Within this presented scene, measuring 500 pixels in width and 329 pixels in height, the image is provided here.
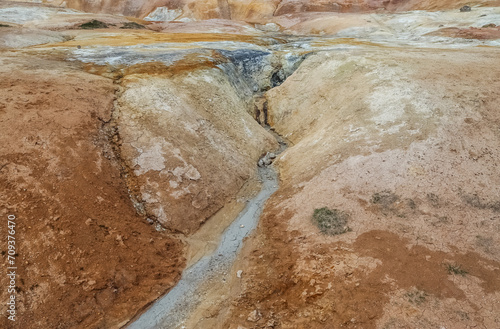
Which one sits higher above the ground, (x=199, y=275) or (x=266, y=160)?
(x=266, y=160)

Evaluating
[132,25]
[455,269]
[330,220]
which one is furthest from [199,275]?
[132,25]

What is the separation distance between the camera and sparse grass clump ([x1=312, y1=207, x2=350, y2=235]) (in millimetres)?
9422

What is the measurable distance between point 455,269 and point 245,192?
7.56m

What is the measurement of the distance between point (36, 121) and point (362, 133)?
11949 mm

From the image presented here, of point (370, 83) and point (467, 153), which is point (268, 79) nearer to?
point (370, 83)

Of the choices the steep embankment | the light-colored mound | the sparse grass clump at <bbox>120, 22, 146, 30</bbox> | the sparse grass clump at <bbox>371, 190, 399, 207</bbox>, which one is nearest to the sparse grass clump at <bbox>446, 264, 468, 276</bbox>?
the steep embankment

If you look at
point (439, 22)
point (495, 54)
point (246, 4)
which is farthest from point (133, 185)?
point (246, 4)

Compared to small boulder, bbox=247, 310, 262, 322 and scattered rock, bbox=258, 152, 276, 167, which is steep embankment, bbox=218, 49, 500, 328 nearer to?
small boulder, bbox=247, 310, 262, 322

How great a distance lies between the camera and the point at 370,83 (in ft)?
51.8

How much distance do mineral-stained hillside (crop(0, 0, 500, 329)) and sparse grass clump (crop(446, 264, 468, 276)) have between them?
1.2 inches

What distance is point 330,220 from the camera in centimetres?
980

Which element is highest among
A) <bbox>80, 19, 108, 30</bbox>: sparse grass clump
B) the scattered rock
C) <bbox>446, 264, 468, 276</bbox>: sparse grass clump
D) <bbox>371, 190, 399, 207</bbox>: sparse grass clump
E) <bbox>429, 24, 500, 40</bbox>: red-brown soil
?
<bbox>80, 19, 108, 30</bbox>: sparse grass clump

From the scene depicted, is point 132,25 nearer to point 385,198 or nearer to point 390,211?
point 385,198

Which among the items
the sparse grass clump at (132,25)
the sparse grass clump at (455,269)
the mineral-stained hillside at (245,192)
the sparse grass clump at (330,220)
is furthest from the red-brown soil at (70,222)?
the sparse grass clump at (132,25)
